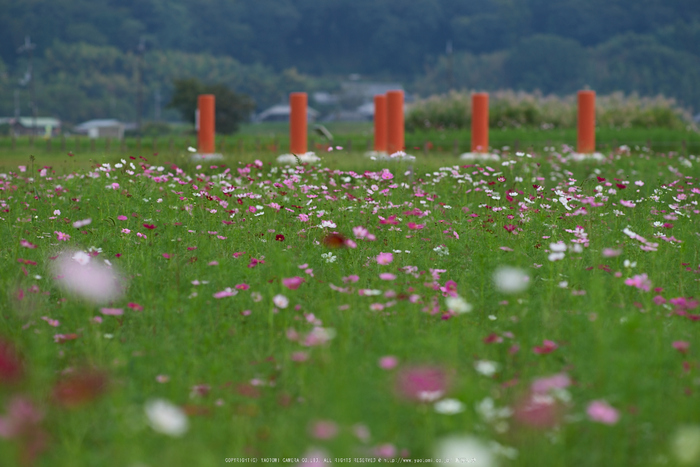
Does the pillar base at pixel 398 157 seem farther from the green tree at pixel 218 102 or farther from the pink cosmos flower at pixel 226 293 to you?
the green tree at pixel 218 102

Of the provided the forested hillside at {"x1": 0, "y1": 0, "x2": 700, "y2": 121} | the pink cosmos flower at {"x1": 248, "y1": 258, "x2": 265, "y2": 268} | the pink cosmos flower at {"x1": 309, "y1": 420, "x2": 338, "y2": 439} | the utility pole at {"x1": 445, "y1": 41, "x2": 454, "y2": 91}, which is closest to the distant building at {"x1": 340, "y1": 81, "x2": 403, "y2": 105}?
the forested hillside at {"x1": 0, "y1": 0, "x2": 700, "y2": 121}

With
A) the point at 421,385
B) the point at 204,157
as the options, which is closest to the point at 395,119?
the point at 204,157

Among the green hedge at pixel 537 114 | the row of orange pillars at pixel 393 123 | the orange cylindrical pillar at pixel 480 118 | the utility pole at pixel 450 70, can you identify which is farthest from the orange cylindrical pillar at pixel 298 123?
the utility pole at pixel 450 70

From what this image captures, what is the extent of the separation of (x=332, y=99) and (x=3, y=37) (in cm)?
3804

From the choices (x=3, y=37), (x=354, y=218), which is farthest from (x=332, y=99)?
(x=354, y=218)

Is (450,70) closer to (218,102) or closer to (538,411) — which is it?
(218,102)

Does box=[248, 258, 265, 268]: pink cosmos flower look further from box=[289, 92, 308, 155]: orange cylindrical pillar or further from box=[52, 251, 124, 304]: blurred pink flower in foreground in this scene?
box=[289, 92, 308, 155]: orange cylindrical pillar

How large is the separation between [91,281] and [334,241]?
76.9 inches

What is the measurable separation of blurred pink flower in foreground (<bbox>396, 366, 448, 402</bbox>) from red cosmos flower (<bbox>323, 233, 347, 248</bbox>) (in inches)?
125

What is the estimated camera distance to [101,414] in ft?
11.7

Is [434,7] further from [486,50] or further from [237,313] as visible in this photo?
[237,313]

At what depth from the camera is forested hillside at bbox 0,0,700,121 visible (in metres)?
87.1

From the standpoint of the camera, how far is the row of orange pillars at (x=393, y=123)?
15875 millimetres

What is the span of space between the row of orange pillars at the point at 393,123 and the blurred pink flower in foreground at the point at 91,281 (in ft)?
34.6
